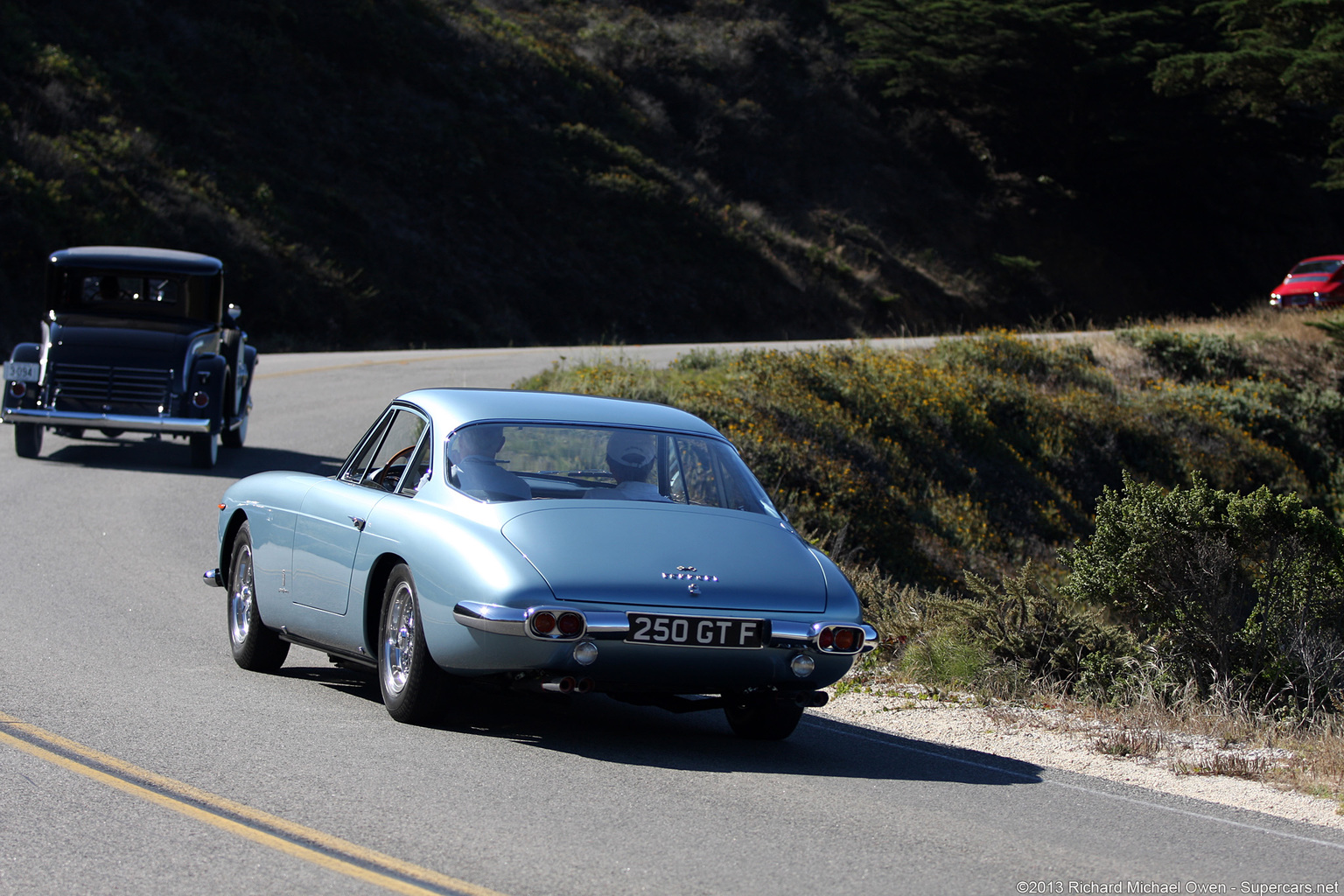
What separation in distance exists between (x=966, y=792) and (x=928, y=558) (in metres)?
12.5

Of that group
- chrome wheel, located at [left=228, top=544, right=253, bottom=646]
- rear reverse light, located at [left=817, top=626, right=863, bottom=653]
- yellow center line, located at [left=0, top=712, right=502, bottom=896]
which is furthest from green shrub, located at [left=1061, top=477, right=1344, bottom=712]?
yellow center line, located at [left=0, top=712, right=502, bottom=896]

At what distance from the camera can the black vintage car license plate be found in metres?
5.81

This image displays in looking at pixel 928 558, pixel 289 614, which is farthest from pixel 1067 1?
pixel 289 614

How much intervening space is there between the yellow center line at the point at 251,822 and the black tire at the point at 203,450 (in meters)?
10.5

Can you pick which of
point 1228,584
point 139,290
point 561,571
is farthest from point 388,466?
point 139,290

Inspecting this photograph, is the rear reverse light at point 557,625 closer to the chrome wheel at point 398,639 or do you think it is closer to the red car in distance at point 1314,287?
the chrome wheel at point 398,639

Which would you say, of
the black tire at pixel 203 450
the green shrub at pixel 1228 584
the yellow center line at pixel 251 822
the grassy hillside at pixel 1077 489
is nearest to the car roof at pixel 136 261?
the black tire at pixel 203 450

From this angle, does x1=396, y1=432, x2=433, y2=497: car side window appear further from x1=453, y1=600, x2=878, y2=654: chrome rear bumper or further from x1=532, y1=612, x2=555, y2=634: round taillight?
x1=532, y1=612, x2=555, y2=634: round taillight

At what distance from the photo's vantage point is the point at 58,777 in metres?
5.29

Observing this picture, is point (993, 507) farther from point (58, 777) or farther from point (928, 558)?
point (58, 777)

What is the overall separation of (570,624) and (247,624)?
113 inches

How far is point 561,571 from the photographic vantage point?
5836 mm

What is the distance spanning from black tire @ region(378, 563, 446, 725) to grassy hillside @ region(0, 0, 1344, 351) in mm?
24671

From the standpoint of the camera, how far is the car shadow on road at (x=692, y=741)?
618 cm
